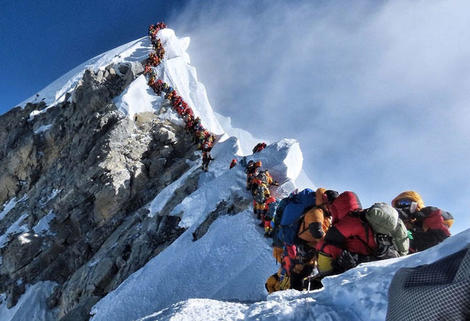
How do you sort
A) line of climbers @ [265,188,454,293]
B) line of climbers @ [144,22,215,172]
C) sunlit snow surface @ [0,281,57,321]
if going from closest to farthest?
line of climbers @ [265,188,454,293] → sunlit snow surface @ [0,281,57,321] → line of climbers @ [144,22,215,172]

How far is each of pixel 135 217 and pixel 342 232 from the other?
16080mm

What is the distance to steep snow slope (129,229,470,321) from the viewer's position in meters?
2.74

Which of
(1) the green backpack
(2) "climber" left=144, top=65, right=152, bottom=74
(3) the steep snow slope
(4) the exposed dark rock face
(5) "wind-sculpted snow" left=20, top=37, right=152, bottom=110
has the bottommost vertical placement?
(3) the steep snow slope

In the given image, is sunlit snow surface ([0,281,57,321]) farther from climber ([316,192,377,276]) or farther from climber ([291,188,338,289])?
climber ([316,192,377,276])

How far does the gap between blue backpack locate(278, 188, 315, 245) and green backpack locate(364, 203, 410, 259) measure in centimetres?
173

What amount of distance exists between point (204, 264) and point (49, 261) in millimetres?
17314

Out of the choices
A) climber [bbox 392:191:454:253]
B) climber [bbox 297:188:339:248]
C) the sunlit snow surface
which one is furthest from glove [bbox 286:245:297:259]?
the sunlit snow surface

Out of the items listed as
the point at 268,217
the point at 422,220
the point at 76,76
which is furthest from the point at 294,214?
the point at 76,76

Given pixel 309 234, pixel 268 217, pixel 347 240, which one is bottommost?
pixel 347 240

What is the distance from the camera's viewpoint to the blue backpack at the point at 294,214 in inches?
229

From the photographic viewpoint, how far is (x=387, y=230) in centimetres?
408

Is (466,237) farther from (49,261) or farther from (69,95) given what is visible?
(69,95)

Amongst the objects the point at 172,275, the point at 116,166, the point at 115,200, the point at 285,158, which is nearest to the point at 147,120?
the point at 116,166

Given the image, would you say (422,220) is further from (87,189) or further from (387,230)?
(87,189)
